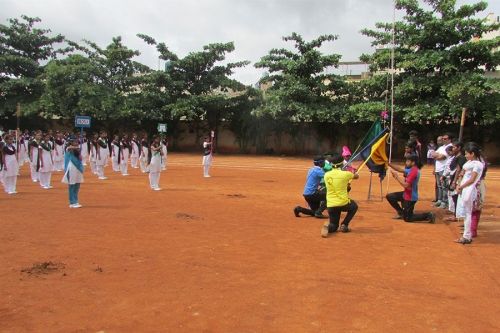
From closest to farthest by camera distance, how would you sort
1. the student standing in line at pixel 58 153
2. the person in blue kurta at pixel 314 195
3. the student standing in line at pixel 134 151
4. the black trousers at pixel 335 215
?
the black trousers at pixel 335 215
the person in blue kurta at pixel 314 195
the student standing in line at pixel 58 153
the student standing in line at pixel 134 151

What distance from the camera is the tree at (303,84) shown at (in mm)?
28078

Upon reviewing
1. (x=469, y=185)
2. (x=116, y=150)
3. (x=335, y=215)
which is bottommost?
(x=335, y=215)

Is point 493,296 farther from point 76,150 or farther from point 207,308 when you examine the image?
point 76,150

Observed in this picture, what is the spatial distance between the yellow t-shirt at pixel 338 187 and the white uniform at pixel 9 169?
29.6 feet

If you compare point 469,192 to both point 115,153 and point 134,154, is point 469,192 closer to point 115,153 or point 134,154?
point 115,153

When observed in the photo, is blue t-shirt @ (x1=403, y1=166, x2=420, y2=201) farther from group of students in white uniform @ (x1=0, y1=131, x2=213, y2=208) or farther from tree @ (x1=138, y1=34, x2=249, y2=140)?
tree @ (x1=138, y1=34, x2=249, y2=140)

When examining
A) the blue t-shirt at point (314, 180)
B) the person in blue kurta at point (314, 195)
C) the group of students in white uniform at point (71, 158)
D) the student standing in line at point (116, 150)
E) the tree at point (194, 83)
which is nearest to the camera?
the person in blue kurta at point (314, 195)

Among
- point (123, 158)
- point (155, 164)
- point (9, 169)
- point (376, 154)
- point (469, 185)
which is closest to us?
point (469, 185)

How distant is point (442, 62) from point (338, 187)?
19.3 m

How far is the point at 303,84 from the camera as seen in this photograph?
93.4 ft

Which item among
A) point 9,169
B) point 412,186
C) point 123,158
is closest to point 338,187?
point 412,186

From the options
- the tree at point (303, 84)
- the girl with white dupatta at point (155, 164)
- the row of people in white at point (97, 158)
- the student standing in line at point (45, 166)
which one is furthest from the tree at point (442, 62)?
the student standing in line at point (45, 166)

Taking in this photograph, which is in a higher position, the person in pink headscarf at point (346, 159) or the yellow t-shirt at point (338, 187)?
the person in pink headscarf at point (346, 159)

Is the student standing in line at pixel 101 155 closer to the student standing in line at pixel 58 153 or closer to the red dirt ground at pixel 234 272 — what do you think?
the student standing in line at pixel 58 153
